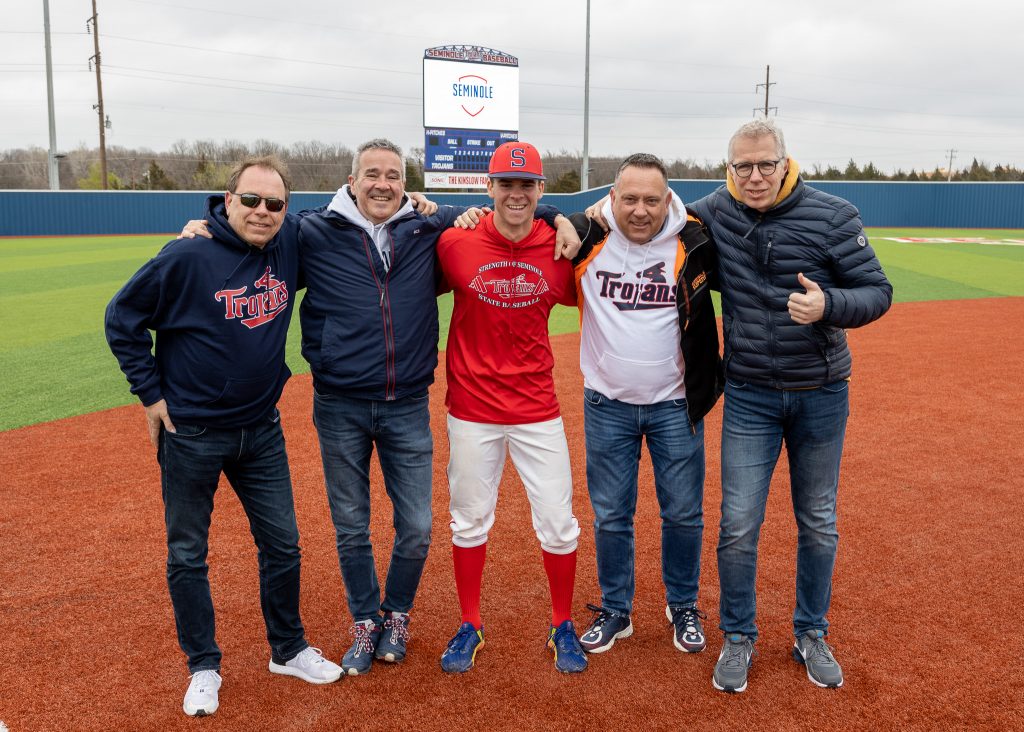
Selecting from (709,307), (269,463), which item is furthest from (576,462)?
(269,463)

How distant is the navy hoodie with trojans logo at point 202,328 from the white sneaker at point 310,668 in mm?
1108

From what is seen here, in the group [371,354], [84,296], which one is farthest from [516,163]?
[84,296]

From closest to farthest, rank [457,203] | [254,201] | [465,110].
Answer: [254,201] < [465,110] < [457,203]

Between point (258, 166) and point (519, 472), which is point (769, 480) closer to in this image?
point (519, 472)

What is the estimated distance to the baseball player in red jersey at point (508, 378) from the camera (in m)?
3.77

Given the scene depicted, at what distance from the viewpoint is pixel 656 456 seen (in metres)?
3.95

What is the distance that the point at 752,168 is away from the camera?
3.39m

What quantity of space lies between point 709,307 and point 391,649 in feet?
7.17

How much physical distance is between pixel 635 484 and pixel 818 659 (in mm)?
1099

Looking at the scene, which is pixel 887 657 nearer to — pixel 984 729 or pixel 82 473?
pixel 984 729

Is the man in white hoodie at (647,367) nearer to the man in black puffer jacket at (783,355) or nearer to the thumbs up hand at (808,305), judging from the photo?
the man in black puffer jacket at (783,355)

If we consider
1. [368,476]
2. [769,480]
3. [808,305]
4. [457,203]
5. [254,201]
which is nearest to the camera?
[808,305]

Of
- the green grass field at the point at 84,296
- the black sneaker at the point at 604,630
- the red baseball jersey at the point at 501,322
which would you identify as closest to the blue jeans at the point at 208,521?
the red baseball jersey at the point at 501,322

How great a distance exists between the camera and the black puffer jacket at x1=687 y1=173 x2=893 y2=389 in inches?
135
